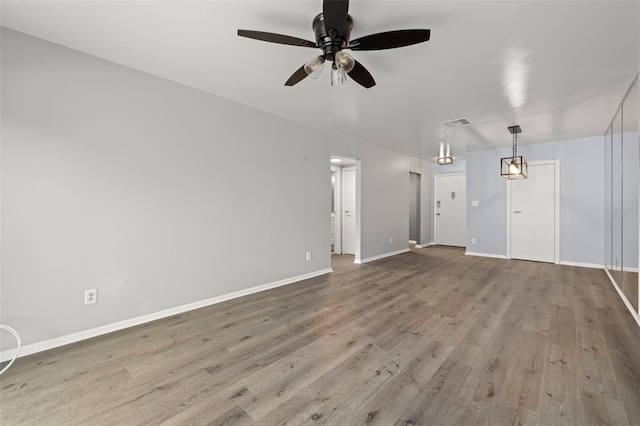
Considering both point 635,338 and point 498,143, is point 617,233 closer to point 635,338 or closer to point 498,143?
point 635,338

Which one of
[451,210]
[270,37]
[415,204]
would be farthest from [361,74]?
[451,210]

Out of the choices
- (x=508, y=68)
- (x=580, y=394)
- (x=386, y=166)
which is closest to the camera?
(x=580, y=394)

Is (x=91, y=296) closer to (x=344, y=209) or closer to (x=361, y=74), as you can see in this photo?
(x=361, y=74)

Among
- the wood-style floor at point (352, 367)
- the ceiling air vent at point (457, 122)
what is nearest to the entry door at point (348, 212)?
the ceiling air vent at point (457, 122)

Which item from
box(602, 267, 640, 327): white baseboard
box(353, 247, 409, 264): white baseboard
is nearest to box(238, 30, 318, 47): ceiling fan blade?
box(602, 267, 640, 327): white baseboard

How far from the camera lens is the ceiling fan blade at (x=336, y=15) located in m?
1.51

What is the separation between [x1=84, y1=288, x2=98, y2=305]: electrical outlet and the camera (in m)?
2.47

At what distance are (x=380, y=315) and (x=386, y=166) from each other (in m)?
4.12

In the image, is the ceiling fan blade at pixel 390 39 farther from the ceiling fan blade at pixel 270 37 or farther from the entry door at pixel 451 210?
the entry door at pixel 451 210

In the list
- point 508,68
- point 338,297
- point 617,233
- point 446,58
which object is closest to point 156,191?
point 338,297

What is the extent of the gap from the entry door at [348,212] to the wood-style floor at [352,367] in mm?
3316

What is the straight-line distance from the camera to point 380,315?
3008mm

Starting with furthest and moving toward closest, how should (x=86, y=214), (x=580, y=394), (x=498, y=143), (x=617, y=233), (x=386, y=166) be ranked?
1. (x=386, y=166)
2. (x=498, y=143)
3. (x=617, y=233)
4. (x=86, y=214)
5. (x=580, y=394)

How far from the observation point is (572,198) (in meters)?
5.37
